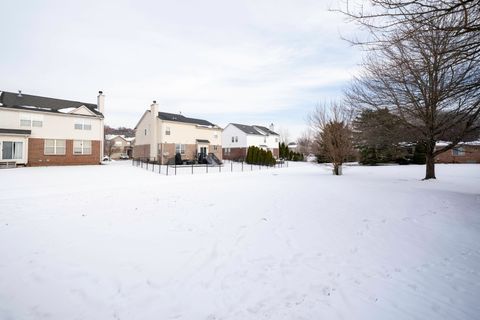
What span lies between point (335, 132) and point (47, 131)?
89.8 feet

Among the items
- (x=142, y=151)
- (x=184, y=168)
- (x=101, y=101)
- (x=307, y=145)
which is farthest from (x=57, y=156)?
(x=307, y=145)

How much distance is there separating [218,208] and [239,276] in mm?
4336

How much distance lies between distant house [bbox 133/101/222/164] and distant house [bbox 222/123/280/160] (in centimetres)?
788

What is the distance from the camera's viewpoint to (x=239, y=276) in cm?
437

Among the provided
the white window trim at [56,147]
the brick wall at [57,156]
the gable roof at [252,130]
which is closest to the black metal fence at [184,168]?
the brick wall at [57,156]

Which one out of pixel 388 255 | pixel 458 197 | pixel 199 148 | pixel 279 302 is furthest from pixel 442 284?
pixel 199 148

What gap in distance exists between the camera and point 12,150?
22.5 m

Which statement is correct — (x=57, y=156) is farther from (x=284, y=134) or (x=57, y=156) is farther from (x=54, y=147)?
(x=284, y=134)

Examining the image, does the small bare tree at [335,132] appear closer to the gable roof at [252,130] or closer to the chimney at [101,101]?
the chimney at [101,101]

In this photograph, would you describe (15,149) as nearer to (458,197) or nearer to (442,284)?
(442,284)

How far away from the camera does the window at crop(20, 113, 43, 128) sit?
77.4 feet

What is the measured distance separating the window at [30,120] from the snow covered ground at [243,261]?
1998 cm

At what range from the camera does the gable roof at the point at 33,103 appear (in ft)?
78.0

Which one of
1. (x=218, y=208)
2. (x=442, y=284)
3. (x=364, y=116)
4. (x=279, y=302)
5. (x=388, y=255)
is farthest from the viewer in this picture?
(x=364, y=116)
